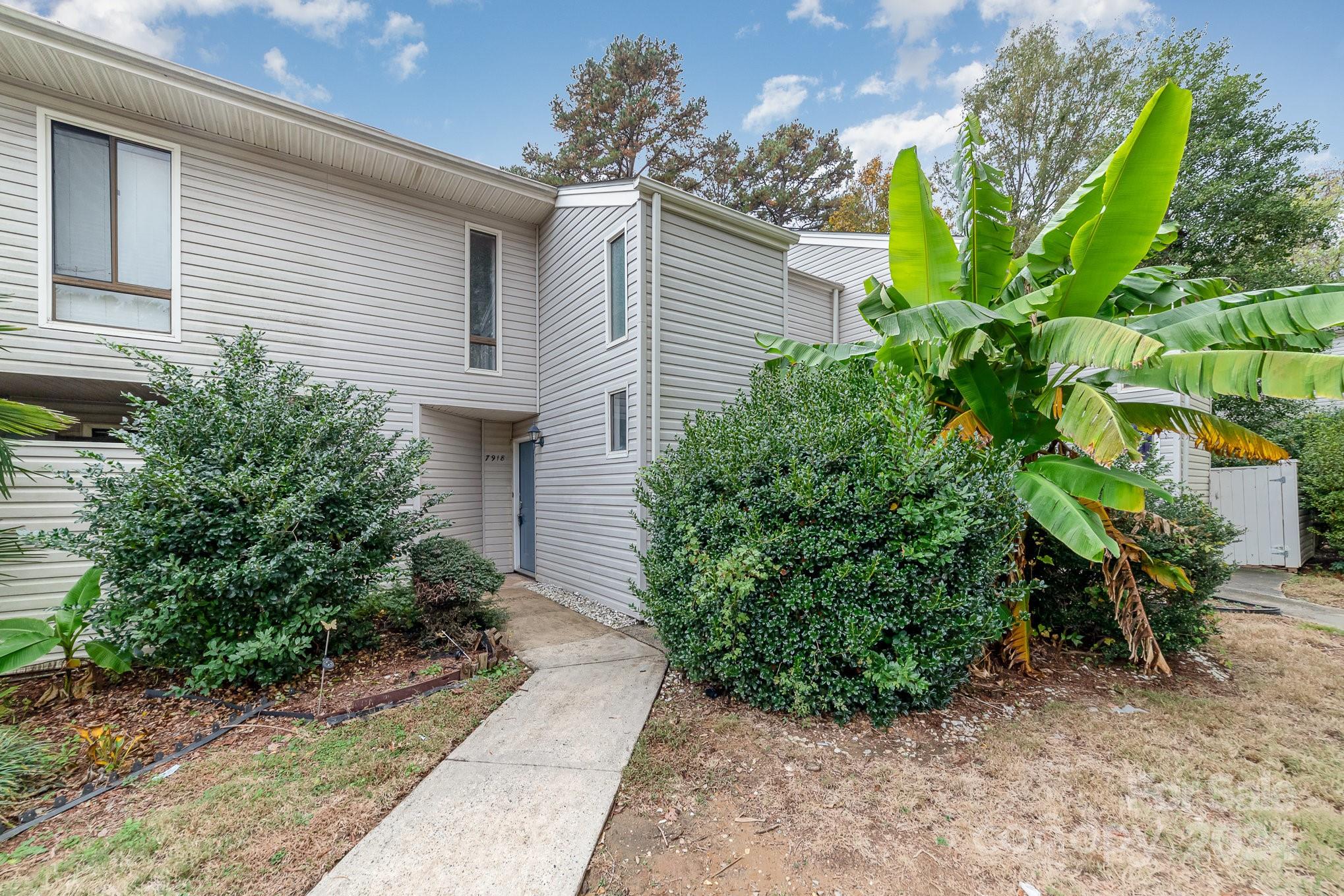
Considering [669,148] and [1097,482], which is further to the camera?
[669,148]

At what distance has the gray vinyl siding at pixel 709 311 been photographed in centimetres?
657

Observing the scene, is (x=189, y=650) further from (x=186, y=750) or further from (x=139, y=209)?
(x=139, y=209)

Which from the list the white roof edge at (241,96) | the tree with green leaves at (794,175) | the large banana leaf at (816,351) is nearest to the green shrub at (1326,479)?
the large banana leaf at (816,351)

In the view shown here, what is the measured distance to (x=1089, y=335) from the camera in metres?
3.53

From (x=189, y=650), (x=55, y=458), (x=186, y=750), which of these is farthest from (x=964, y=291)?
(x=55, y=458)

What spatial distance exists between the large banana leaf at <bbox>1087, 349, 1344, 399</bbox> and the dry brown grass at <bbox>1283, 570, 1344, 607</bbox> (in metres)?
6.20

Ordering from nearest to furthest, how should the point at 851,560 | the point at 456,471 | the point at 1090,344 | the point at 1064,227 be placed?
the point at 851,560 < the point at 1090,344 < the point at 1064,227 < the point at 456,471

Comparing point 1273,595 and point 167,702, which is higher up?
point 167,702

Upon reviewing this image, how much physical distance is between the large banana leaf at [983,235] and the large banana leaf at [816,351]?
94 cm

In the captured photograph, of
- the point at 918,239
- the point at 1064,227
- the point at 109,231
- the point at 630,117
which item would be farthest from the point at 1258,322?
the point at 630,117

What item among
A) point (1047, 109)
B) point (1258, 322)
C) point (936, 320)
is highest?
point (1047, 109)

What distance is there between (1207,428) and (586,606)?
658cm

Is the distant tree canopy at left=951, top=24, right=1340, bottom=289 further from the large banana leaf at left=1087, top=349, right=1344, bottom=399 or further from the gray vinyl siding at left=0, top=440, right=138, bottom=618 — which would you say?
the gray vinyl siding at left=0, top=440, right=138, bottom=618

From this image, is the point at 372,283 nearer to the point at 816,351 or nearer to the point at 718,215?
the point at 718,215
